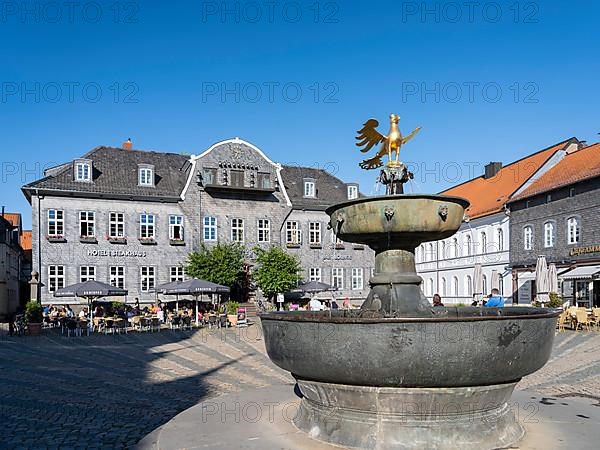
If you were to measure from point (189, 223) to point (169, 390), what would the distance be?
86.1 feet

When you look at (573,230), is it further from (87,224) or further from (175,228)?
(87,224)

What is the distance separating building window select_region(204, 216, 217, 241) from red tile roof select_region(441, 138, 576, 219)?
59.2 feet

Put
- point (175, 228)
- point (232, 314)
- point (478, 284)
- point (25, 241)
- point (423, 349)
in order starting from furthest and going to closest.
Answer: point (25, 241), point (175, 228), point (478, 284), point (232, 314), point (423, 349)

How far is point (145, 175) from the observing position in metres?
36.3

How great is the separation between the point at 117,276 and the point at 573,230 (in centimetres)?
2696

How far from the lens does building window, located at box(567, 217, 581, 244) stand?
31750mm

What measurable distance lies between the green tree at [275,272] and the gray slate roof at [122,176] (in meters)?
7.08

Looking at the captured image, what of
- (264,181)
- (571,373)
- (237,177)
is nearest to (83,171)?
(237,177)

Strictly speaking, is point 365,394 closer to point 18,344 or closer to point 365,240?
point 365,240

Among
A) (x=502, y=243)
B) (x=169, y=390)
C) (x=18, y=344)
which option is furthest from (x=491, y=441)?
(x=502, y=243)

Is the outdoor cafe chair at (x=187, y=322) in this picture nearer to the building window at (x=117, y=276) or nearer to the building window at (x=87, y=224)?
the building window at (x=117, y=276)

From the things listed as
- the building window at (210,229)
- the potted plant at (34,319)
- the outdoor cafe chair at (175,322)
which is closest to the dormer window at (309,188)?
the building window at (210,229)

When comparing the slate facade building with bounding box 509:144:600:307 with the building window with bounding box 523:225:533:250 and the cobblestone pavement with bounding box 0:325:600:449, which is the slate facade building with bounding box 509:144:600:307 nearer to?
the building window with bounding box 523:225:533:250

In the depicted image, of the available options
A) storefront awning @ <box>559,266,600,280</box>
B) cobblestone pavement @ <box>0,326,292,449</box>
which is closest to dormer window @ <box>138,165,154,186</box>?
cobblestone pavement @ <box>0,326,292,449</box>
